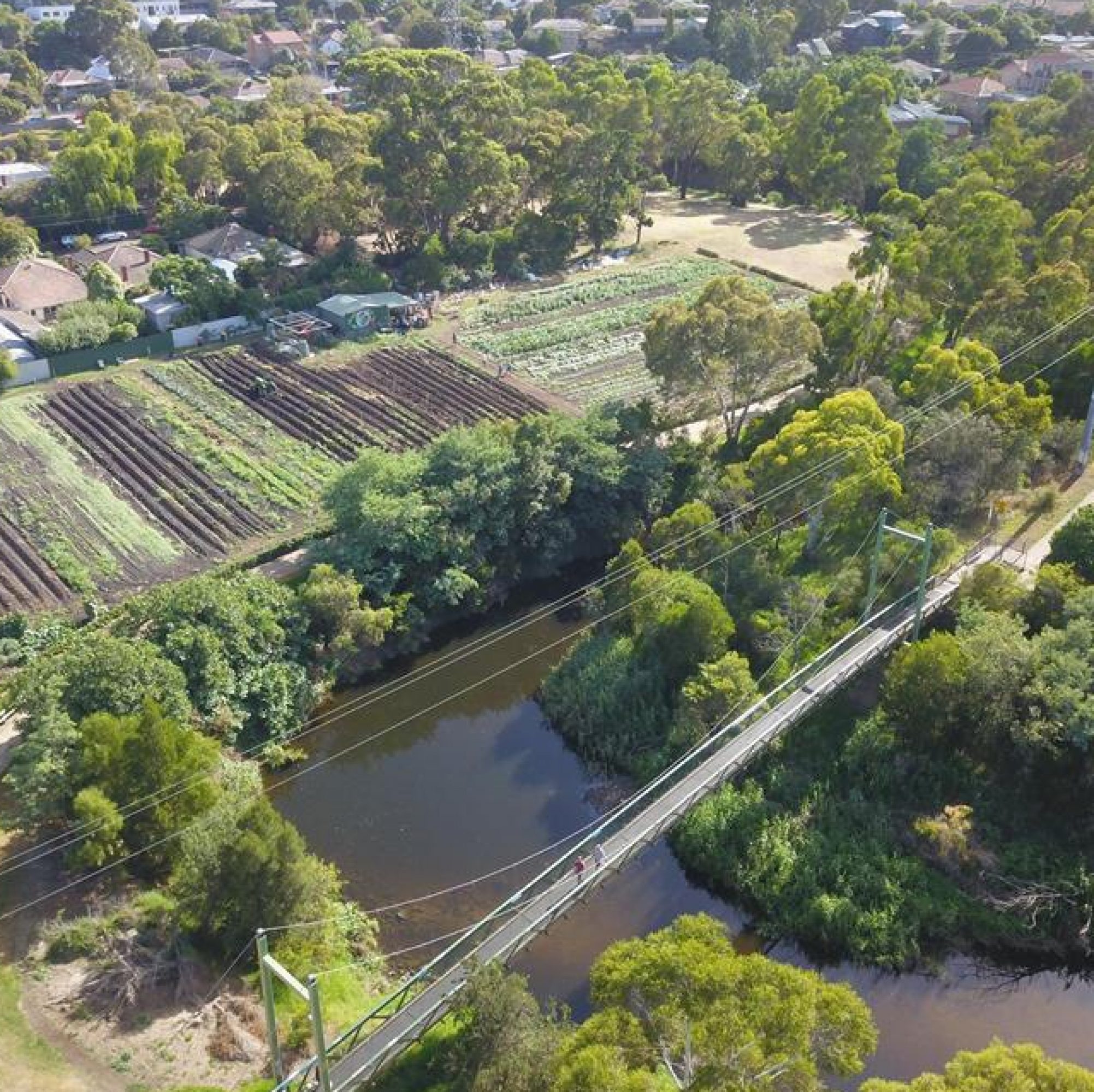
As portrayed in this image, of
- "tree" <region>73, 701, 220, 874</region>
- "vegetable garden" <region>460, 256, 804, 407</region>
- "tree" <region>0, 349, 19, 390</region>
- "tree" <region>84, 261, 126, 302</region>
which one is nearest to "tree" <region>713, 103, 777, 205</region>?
"vegetable garden" <region>460, 256, 804, 407</region>

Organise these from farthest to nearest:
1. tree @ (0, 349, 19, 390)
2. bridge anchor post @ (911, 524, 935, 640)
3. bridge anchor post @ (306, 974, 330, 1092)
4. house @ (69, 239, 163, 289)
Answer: house @ (69, 239, 163, 289), tree @ (0, 349, 19, 390), bridge anchor post @ (911, 524, 935, 640), bridge anchor post @ (306, 974, 330, 1092)

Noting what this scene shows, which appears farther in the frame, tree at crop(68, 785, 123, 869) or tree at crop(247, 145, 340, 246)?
tree at crop(247, 145, 340, 246)

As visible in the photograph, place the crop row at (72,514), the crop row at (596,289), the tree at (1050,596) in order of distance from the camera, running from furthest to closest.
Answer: the crop row at (596,289), the crop row at (72,514), the tree at (1050,596)

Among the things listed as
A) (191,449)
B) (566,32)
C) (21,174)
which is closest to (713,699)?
(191,449)

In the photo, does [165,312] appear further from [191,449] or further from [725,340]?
[725,340]

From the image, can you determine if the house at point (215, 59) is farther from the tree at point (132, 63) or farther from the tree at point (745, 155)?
the tree at point (745, 155)

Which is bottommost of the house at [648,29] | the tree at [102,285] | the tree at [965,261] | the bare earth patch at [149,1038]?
the tree at [102,285]

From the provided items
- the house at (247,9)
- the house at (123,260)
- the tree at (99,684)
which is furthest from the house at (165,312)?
the house at (247,9)

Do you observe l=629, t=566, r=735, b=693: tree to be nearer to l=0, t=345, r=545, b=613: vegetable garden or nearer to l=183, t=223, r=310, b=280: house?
l=0, t=345, r=545, b=613: vegetable garden
